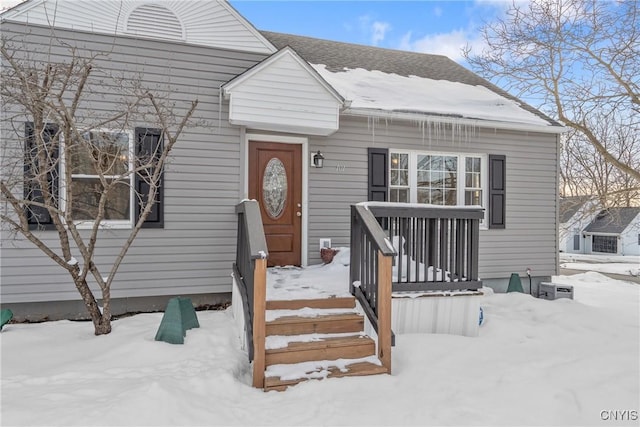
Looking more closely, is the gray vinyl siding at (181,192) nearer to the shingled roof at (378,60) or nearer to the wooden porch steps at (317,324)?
the wooden porch steps at (317,324)

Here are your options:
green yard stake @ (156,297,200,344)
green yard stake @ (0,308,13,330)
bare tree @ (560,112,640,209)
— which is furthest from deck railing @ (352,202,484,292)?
bare tree @ (560,112,640,209)

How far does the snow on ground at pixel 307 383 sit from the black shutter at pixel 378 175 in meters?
2.63

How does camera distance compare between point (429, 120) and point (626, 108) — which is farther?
point (626, 108)

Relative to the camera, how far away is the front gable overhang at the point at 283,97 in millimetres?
4797

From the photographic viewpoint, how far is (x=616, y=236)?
2886cm

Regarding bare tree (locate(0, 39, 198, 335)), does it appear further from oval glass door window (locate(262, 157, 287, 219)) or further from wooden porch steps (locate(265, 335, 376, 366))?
wooden porch steps (locate(265, 335, 376, 366))

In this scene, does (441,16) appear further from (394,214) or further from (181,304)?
(181,304)

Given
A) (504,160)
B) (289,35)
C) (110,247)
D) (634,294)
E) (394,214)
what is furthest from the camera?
(289,35)

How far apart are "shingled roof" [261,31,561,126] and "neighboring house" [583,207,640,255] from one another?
2490cm

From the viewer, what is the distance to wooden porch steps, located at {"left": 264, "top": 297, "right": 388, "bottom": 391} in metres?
3.06

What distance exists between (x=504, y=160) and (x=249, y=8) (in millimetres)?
5410

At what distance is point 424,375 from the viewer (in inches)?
123

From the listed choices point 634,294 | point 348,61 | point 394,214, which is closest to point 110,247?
point 394,214

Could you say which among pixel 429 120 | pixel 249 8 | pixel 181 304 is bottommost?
pixel 181 304
